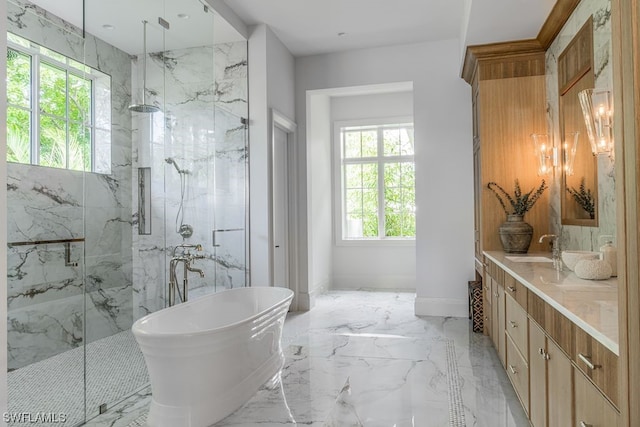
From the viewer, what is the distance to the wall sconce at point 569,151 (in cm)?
304

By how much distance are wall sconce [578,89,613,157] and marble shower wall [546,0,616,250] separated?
236 millimetres

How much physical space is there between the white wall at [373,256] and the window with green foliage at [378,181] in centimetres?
20

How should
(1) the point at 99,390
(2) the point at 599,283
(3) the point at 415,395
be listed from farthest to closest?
(3) the point at 415,395 < (1) the point at 99,390 < (2) the point at 599,283

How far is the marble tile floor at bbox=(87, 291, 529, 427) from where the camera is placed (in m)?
2.38

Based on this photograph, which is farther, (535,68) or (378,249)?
(378,249)

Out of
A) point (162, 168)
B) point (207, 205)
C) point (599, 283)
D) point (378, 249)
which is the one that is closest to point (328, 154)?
point (378, 249)

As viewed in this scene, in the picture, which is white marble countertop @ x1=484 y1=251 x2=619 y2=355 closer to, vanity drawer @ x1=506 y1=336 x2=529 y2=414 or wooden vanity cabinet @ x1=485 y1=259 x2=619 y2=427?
wooden vanity cabinet @ x1=485 y1=259 x2=619 y2=427

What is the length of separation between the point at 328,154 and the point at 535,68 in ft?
11.3

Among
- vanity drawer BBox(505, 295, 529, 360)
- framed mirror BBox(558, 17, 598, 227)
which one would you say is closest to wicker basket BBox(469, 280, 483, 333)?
framed mirror BBox(558, 17, 598, 227)

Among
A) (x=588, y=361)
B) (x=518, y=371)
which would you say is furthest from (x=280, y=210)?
(x=588, y=361)

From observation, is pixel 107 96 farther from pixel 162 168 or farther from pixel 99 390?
pixel 99 390

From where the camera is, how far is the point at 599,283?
1.95 m

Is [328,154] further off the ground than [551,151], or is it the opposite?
[328,154]

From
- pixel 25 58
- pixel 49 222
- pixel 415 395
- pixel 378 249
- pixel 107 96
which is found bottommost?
pixel 415 395
